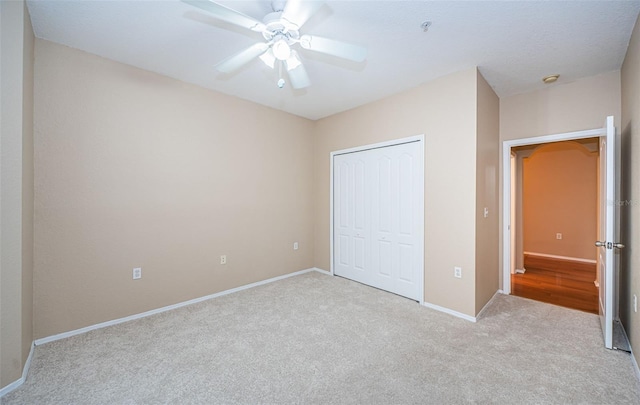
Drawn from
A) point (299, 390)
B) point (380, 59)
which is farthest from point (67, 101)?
point (299, 390)

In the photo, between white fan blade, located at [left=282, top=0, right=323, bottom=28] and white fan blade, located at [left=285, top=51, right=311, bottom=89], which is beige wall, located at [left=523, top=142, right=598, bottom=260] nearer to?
white fan blade, located at [left=285, top=51, right=311, bottom=89]

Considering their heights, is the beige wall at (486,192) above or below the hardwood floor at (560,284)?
above

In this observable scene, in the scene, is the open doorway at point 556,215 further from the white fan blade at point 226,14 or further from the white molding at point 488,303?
the white fan blade at point 226,14

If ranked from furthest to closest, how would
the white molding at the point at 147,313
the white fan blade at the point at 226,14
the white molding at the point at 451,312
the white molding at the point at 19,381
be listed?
the white molding at the point at 451,312, the white molding at the point at 147,313, the white molding at the point at 19,381, the white fan blade at the point at 226,14

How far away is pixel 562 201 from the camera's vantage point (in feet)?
18.5

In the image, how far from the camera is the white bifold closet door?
3281 mm

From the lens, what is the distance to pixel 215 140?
3393mm

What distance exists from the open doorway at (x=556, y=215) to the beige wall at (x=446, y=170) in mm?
1856

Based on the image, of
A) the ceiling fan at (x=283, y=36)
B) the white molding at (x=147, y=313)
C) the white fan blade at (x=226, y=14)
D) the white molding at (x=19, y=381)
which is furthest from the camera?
the white molding at (x=147, y=313)

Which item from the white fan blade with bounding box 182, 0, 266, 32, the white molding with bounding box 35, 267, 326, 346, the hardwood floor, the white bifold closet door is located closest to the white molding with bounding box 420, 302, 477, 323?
the white bifold closet door

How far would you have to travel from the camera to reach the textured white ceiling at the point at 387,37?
6.25 feet

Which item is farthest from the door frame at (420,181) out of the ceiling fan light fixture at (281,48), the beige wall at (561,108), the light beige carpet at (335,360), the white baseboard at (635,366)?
the ceiling fan light fixture at (281,48)

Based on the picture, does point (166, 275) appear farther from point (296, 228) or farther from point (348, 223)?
point (348, 223)

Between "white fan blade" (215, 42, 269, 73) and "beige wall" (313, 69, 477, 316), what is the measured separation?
2063 mm
